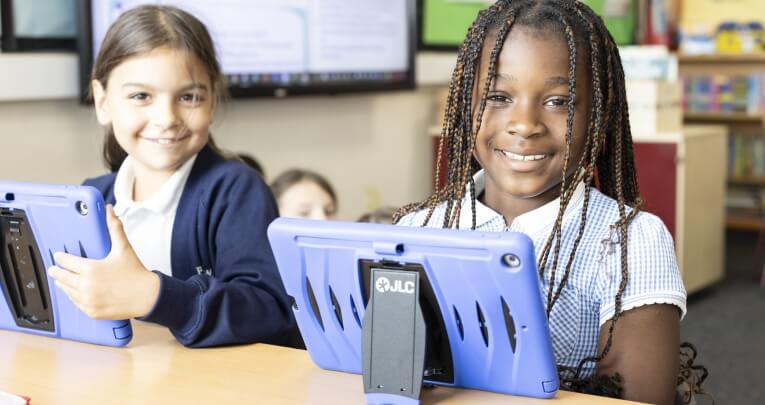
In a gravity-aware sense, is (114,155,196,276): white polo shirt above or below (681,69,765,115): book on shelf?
above

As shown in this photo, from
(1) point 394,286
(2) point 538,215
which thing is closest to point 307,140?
(2) point 538,215

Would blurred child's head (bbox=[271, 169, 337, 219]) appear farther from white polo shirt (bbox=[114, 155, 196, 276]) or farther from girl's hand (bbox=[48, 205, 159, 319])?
girl's hand (bbox=[48, 205, 159, 319])

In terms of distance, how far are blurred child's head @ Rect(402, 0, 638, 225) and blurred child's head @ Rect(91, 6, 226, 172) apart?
1.36 feet

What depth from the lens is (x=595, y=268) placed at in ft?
3.89

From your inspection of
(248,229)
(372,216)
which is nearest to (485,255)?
(248,229)

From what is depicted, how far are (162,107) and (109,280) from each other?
0.42 m

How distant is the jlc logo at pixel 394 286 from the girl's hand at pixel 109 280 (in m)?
0.34

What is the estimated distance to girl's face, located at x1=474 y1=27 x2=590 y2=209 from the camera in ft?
3.95

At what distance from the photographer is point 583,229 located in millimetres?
1215

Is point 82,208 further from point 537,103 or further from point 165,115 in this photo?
point 537,103

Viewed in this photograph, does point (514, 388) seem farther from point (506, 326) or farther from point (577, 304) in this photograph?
point (577, 304)

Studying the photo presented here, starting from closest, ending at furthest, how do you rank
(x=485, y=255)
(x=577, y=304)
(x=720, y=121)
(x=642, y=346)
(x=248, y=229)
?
(x=485, y=255)
(x=642, y=346)
(x=577, y=304)
(x=248, y=229)
(x=720, y=121)

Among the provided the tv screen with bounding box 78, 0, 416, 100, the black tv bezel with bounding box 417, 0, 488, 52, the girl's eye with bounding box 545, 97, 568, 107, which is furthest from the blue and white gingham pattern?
the black tv bezel with bounding box 417, 0, 488, 52

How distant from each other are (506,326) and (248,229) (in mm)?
593
